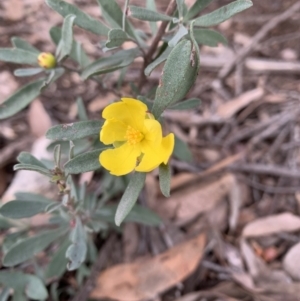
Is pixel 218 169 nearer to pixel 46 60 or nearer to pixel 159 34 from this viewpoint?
pixel 159 34

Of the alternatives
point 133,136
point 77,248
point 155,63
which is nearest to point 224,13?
point 155,63

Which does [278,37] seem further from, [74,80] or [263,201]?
[74,80]

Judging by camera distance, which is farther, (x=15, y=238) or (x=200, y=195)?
(x=200, y=195)

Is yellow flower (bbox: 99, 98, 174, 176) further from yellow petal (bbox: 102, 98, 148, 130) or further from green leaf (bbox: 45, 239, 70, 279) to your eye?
green leaf (bbox: 45, 239, 70, 279)

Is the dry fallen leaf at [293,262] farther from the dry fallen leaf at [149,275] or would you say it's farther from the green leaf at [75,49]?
the green leaf at [75,49]

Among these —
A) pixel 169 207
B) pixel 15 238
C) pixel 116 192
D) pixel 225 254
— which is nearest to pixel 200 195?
pixel 169 207

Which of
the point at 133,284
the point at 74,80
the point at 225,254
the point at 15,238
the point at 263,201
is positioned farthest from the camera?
the point at 74,80

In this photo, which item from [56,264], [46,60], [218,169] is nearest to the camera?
[46,60]
